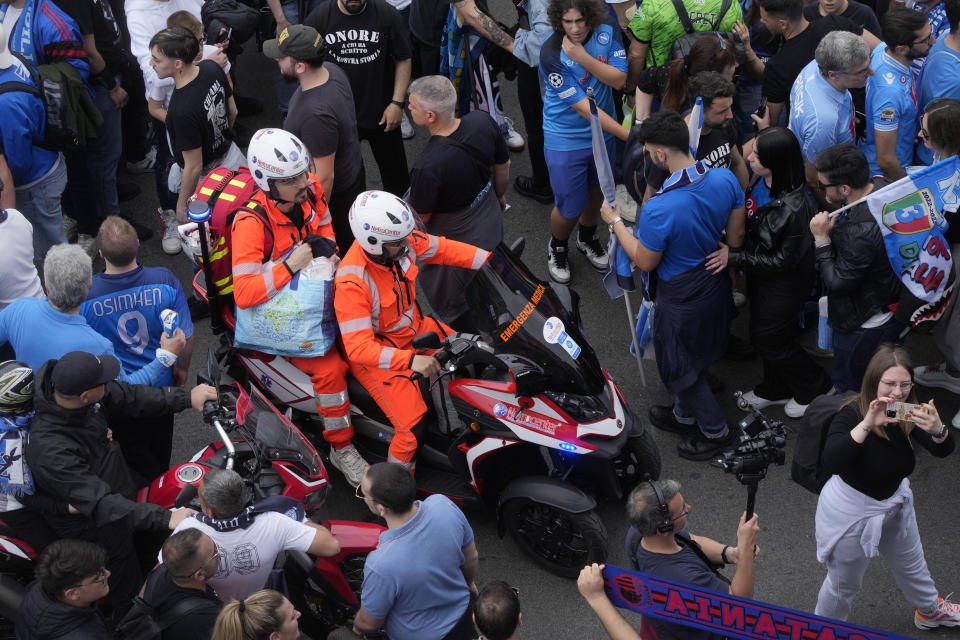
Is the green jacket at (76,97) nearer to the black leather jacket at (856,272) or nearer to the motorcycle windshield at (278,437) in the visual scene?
the motorcycle windshield at (278,437)

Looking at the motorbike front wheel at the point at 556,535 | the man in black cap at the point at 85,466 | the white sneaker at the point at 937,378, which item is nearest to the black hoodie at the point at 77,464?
the man in black cap at the point at 85,466

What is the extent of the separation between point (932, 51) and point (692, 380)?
9.36ft

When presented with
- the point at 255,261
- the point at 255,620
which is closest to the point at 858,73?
Answer: the point at 255,261

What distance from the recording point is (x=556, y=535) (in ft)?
18.5

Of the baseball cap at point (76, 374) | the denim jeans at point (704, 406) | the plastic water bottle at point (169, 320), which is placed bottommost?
the denim jeans at point (704, 406)

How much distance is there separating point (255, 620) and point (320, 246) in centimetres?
239

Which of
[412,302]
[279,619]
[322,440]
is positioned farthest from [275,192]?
[279,619]

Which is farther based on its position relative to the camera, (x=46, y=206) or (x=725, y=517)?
(x=46, y=206)

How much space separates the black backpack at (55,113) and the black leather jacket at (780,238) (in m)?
4.74

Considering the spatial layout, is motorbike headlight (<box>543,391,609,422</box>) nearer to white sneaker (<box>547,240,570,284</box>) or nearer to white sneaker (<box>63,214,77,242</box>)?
white sneaker (<box>547,240,570,284</box>)

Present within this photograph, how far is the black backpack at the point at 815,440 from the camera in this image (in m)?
4.92

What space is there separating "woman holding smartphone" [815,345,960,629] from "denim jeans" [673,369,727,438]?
1.35 metres

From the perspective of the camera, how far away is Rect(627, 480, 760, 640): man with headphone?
416cm

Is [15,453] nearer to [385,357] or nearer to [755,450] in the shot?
[385,357]
